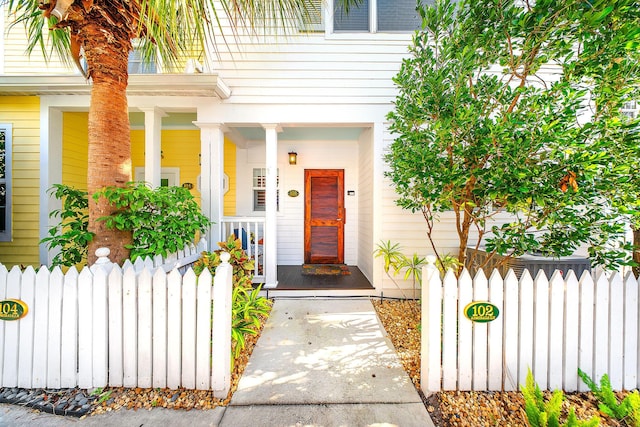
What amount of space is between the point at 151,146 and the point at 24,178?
2177 millimetres

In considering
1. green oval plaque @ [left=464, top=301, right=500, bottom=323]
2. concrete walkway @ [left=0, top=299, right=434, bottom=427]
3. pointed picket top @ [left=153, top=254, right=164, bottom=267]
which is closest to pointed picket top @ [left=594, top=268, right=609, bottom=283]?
green oval plaque @ [left=464, top=301, right=500, bottom=323]

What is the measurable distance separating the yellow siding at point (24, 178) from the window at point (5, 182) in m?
0.07

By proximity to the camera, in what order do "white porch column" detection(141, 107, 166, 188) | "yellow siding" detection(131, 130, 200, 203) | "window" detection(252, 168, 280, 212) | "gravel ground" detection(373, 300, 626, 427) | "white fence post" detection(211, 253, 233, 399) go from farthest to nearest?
"window" detection(252, 168, 280, 212) < "yellow siding" detection(131, 130, 200, 203) < "white porch column" detection(141, 107, 166, 188) < "white fence post" detection(211, 253, 233, 399) < "gravel ground" detection(373, 300, 626, 427)

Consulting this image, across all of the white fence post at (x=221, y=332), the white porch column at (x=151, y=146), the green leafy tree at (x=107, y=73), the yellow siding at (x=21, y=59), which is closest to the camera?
the white fence post at (x=221, y=332)

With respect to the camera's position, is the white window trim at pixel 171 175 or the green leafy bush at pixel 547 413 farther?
the white window trim at pixel 171 175

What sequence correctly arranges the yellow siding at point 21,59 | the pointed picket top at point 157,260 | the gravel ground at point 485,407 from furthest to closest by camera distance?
the yellow siding at point 21,59 < the pointed picket top at point 157,260 < the gravel ground at point 485,407

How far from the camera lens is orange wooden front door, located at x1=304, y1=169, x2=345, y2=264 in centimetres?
565

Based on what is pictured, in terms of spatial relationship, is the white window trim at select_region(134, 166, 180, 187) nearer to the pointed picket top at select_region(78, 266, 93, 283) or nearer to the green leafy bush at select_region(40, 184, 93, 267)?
the green leafy bush at select_region(40, 184, 93, 267)

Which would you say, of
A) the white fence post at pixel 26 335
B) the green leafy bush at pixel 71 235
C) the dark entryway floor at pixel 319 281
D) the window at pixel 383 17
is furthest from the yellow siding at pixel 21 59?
the dark entryway floor at pixel 319 281

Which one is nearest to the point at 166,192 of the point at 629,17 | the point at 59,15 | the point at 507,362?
the point at 59,15

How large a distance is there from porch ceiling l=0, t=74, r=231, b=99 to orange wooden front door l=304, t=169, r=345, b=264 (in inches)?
98.2

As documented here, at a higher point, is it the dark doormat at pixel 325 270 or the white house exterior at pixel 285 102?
the white house exterior at pixel 285 102

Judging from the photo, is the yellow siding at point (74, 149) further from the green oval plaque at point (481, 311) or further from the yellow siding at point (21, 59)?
the green oval plaque at point (481, 311)

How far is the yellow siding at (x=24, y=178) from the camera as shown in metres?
4.05
